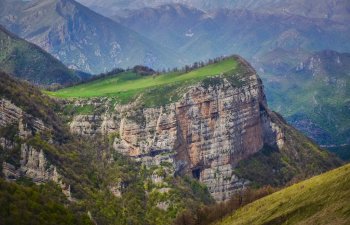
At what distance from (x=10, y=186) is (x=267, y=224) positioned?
73.3 metres

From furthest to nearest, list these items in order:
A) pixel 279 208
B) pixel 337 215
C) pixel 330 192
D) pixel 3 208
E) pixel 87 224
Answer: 1. pixel 279 208
2. pixel 330 192
3. pixel 87 224
4. pixel 337 215
5. pixel 3 208

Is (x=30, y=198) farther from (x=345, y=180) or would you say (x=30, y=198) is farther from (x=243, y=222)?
(x=345, y=180)

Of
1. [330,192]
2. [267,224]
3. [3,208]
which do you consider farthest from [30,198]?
[330,192]

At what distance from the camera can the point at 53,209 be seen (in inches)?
6048

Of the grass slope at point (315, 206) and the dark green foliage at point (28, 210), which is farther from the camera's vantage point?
the grass slope at point (315, 206)

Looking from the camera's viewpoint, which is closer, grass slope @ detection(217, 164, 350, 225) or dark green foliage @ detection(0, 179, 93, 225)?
dark green foliage @ detection(0, 179, 93, 225)

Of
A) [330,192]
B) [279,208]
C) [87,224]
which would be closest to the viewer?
[87,224]

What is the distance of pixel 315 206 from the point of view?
16550 cm

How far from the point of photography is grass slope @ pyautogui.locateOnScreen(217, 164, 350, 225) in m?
152

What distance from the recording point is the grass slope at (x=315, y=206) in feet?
497

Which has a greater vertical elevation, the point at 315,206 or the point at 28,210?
the point at 28,210

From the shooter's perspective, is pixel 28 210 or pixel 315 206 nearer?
pixel 28 210

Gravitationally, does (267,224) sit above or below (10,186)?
below

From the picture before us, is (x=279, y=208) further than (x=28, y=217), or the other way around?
(x=279, y=208)
